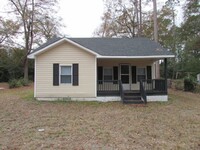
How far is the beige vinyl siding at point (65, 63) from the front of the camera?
1366cm

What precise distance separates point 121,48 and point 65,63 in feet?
13.2

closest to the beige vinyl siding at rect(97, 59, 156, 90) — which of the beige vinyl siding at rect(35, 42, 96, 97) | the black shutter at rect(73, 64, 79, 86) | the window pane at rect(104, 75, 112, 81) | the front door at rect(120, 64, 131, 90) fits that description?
the front door at rect(120, 64, 131, 90)

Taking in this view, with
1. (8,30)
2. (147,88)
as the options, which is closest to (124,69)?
(147,88)

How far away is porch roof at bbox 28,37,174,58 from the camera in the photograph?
13.6m

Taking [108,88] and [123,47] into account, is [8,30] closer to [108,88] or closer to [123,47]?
[123,47]

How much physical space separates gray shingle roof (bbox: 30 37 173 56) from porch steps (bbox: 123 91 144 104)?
2446 mm

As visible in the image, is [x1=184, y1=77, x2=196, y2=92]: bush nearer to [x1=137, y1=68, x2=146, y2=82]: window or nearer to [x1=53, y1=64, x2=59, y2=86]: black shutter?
[x1=137, y1=68, x2=146, y2=82]: window

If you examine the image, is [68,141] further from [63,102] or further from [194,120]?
[63,102]

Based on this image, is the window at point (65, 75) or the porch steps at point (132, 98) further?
the window at point (65, 75)

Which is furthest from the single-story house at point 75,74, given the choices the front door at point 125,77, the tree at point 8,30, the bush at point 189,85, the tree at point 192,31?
the tree at point 8,30

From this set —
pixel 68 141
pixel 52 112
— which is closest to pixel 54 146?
pixel 68 141

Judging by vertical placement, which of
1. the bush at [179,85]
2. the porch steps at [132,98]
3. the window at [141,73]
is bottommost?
the porch steps at [132,98]

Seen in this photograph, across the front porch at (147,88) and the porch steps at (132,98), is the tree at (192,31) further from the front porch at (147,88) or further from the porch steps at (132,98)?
the porch steps at (132,98)

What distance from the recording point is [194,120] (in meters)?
8.65
